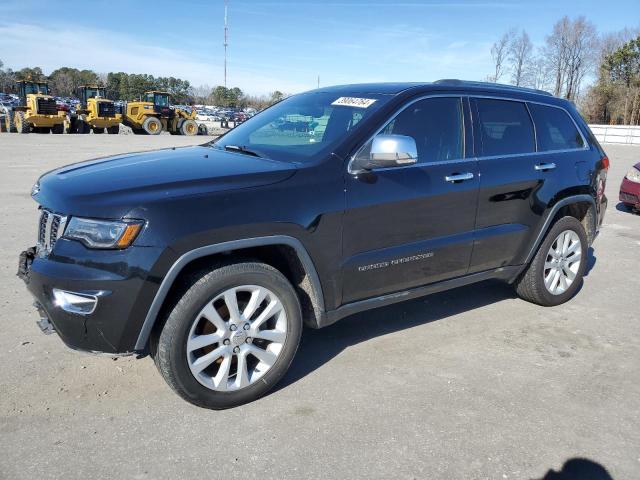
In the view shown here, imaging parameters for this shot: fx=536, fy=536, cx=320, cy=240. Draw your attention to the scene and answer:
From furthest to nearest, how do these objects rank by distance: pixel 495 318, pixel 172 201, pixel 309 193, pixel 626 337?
pixel 495 318
pixel 626 337
pixel 309 193
pixel 172 201

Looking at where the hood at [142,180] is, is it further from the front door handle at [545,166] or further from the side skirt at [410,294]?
the front door handle at [545,166]

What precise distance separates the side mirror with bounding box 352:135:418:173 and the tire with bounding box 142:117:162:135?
28.9 metres

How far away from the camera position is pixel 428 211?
11.9 ft

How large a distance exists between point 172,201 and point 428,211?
1.74 m

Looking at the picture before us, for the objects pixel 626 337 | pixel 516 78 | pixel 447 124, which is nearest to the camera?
pixel 447 124

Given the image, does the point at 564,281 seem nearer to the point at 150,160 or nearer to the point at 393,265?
the point at 393,265

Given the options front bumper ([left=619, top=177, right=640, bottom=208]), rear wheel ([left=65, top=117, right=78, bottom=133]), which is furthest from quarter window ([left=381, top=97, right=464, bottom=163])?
rear wheel ([left=65, top=117, right=78, bottom=133])

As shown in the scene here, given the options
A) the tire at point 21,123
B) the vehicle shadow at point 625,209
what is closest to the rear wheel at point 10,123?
the tire at point 21,123

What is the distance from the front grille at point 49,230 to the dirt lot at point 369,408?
2.97 ft

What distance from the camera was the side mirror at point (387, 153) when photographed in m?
3.18

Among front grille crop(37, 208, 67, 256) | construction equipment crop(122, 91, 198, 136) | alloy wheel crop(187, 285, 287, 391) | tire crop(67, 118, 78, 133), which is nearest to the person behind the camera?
front grille crop(37, 208, 67, 256)

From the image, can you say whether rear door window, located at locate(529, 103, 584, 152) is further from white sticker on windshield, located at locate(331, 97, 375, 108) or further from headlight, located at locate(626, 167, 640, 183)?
headlight, located at locate(626, 167, 640, 183)

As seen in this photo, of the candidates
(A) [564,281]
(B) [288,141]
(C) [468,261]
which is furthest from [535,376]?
(B) [288,141]

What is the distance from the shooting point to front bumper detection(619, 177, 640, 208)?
9.19 meters
